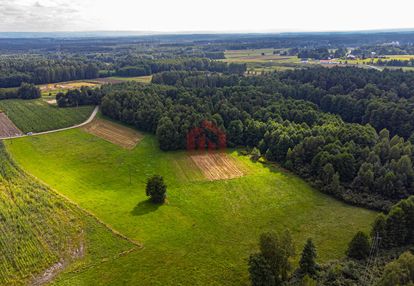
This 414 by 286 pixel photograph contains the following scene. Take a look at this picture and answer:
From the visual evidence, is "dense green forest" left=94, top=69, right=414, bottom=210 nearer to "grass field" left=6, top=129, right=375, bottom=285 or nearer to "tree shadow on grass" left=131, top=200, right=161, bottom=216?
"grass field" left=6, top=129, right=375, bottom=285

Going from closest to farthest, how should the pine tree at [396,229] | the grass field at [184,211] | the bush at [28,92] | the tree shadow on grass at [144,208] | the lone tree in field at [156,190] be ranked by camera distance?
the grass field at [184,211] → the pine tree at [396,229] → the tree shadow on grass at [144,208] → the lone tree in field at [156,190] → the bush at [28,92]

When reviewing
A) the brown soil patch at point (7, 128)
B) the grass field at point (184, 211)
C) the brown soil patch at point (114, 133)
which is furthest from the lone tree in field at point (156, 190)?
the brown soil patch at point (7, 128)

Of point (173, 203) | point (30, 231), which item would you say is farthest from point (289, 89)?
point (30, 231)

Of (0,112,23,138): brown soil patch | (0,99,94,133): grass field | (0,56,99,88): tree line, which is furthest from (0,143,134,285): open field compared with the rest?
(0,56,99,88): tree line

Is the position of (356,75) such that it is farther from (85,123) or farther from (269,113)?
(85,123)

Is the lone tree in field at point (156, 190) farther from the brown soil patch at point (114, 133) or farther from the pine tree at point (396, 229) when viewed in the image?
the pine tree at point (396, 229)
